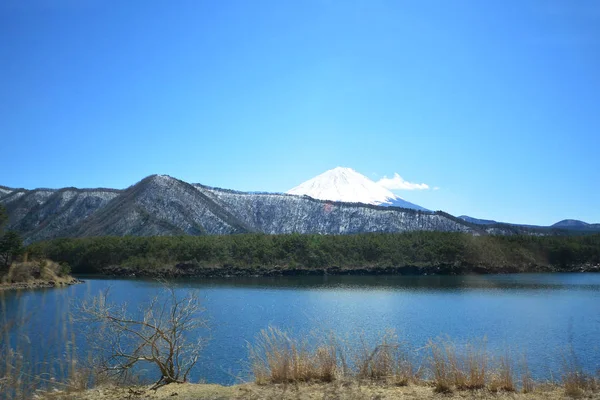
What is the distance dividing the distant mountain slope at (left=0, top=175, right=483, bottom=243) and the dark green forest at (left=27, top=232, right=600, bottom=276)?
107 ft

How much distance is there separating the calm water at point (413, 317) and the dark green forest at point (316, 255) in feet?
105

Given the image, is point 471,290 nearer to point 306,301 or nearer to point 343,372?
point 306,301

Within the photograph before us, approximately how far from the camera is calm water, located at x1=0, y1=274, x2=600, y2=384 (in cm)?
1858

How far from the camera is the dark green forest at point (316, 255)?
81.8m

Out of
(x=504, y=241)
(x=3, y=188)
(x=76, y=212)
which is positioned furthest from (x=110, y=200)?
(x=504, y=241)

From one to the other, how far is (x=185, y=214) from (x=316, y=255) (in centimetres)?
6527

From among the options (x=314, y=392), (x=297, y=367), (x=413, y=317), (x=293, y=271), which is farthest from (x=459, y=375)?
(x=293, y=271)

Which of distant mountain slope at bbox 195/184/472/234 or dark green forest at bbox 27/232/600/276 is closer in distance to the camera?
dark green forest at bbox 27/232/600/276

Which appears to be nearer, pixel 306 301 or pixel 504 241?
pixel 306 301

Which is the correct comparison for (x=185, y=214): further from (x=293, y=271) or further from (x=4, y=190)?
(x=4, y=190)

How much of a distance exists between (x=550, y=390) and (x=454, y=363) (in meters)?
1.88

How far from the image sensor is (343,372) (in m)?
10.0

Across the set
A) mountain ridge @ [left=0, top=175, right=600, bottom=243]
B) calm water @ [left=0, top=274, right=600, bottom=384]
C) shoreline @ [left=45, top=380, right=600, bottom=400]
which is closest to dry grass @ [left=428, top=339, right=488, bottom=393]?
shoreline @ [left=45, top=380, right=600, bottom=400]

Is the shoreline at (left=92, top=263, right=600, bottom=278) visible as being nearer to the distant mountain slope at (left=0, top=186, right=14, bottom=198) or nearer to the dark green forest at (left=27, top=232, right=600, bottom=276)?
the dark green forest at (left=27, top=232, right=600, bottom=276)
